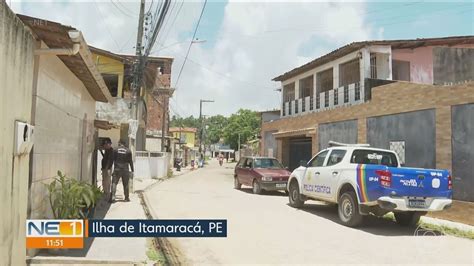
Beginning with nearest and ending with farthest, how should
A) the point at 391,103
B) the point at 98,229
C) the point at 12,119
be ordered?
the point at 12,119 → the point at 98,229 → the point at 391,103

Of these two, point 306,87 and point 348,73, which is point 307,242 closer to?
point 348,73

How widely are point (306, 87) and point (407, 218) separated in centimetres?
1773

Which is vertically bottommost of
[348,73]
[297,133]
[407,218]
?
[407,218]

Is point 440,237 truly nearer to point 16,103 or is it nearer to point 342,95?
point 16,103

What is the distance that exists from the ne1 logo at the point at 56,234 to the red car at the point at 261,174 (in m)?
11.4

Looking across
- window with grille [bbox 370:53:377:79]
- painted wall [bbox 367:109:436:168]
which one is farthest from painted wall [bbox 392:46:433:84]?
painted wall [bbox 367:109:436:168]

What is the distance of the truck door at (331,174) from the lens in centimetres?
1071

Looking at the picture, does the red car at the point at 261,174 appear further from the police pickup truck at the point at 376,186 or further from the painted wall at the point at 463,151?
the painted wall at the point at 463,151

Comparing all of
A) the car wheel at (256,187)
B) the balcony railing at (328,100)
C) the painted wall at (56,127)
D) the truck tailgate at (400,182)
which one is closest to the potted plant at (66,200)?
the painted wall at (56,127)

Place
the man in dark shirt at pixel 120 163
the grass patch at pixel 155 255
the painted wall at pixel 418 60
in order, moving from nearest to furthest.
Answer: the grass patch at pixel 155 255
the man in dark shirt at pixel 120 163
the painted wall at pixel 418 60

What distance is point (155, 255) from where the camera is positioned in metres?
6.79

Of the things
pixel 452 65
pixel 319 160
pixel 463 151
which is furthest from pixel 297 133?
pixel 463 151

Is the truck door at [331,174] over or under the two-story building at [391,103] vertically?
under

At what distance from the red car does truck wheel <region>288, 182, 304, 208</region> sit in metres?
3.43
